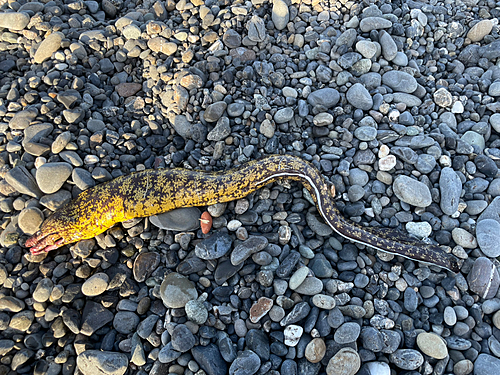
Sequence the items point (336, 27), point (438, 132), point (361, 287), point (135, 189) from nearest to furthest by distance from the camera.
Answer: point (361, 287) → point (135, 189) → point (438, 132) → point (336, 27)

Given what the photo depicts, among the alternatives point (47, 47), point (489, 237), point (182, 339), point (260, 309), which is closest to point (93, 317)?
point (182, 339)

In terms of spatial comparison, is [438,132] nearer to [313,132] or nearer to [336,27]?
[313,132]

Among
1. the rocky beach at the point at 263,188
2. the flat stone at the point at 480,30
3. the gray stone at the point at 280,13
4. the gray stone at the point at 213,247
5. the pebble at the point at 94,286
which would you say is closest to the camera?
the rocky beach at the point at 263,188

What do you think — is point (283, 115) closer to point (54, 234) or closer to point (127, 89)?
→ point (127, 89)

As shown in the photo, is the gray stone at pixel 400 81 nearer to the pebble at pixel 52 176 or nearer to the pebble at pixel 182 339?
the pebble at pixel 182 339

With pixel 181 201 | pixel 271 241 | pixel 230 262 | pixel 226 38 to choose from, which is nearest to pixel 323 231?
pixel 271 241

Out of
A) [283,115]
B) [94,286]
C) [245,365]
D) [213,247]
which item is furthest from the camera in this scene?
[283,115]

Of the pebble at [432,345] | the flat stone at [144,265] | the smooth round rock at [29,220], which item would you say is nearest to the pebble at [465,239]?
the pebble at [432,345]
